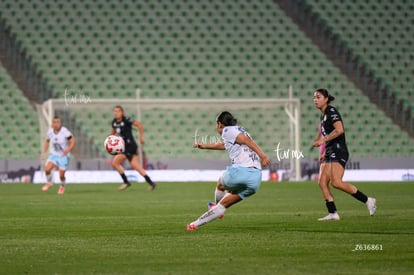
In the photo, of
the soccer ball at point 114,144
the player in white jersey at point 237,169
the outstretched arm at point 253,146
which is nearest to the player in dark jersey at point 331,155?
the player in white jersey at point 237,169

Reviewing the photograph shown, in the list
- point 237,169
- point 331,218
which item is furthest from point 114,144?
point 237,169

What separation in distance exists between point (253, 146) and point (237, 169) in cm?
42

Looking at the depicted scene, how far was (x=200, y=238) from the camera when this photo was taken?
39.1ft

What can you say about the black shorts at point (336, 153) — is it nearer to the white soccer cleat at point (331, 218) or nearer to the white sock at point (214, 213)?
the white soccer cleat at point (331, 218)

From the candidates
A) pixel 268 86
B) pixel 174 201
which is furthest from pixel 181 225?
pixel 268 86

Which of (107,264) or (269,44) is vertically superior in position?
(269,44)

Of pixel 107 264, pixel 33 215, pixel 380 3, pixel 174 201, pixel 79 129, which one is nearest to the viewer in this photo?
pixel 107 264

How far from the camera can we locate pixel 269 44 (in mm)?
40344

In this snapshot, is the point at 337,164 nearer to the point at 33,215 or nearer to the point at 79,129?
the point at 33,215

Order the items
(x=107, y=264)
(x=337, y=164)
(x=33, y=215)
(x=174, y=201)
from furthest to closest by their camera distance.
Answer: (x=174, y=201) < (x=33, y=215) < (x=337, y=164) < (x=107, y=264)

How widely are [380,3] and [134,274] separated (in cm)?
3577

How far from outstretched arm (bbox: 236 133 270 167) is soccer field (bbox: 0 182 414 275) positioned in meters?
0.97

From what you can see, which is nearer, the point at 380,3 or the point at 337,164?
the point at 337,164

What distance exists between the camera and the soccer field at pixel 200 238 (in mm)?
9148
